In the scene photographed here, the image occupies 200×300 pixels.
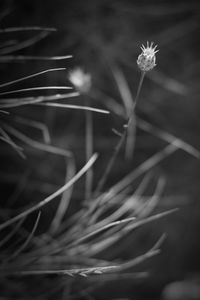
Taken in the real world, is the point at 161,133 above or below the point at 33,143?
above

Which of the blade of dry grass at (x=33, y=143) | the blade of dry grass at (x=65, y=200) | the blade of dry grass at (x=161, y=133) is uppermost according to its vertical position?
the blade of dry grass at (x=161, y=133)

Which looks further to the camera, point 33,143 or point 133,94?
point 133,94

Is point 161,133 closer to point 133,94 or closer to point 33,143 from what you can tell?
point 133,94

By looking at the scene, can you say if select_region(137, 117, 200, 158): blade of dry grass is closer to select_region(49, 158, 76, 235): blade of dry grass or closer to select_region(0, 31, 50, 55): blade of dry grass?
select_region(49, 158, 76, 235): blade of dry grass

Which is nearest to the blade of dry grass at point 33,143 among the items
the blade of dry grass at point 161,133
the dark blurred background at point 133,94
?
the dark blurred background at point 133,94

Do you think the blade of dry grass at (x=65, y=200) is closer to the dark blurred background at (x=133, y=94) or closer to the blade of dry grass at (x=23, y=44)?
the dark blurred background at (x=133, y=94)

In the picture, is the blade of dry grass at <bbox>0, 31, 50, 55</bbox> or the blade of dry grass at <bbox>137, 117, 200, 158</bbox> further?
the blade of dry grass at <bbox>137, 117, 200, 158</bbox>

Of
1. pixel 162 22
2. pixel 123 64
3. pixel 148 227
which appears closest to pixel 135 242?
pixel 148 227

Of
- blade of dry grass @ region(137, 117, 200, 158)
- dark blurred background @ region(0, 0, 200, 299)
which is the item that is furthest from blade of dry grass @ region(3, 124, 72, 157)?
blade of dry grass @ region(137, 117, 200, 158)

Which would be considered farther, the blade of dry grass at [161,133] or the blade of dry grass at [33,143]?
the blade of dry grass at [161,133]

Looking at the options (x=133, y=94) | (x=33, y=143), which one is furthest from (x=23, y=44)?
(x=133, y=94)
